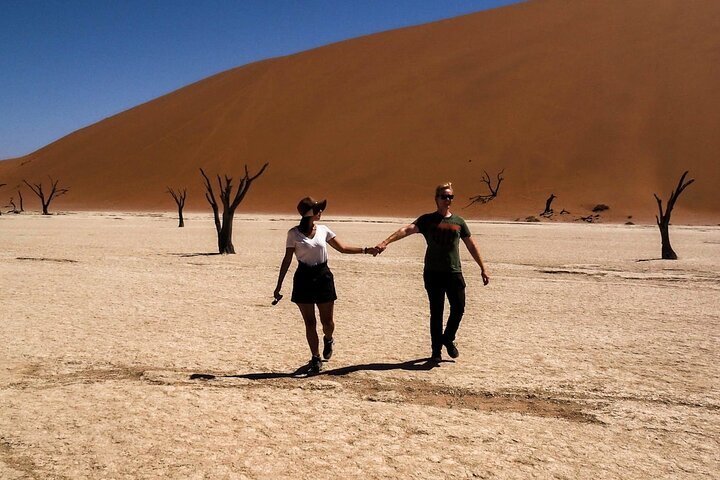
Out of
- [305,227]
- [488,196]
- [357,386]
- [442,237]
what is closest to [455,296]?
[442,237]

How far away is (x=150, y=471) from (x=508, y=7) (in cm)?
8859

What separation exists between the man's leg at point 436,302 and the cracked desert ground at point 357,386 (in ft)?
0.77

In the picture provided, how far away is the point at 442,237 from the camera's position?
18.5 feet

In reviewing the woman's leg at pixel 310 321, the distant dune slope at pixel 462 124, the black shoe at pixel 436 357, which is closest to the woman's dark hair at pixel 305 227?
the woman's leg at pixel 310 321

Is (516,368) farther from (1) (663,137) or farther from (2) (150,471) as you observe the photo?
(1) (663,137)

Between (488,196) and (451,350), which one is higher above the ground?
(488,196)

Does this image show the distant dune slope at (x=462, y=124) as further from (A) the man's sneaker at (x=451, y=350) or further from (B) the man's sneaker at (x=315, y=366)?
(B) the man's sneaker at (x=315, y=366)

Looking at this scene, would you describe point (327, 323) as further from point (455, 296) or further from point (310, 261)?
point (455, 296)

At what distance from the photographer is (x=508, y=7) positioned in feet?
275

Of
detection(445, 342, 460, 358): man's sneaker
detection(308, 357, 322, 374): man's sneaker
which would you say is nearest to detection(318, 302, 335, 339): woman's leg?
detection(308, 357, 322, 374): man's sneaker

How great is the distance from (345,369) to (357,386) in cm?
51

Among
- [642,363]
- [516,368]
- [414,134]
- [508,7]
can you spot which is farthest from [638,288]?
[508,7]

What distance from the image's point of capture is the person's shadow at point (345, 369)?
214 inches

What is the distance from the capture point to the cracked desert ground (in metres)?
3.79
